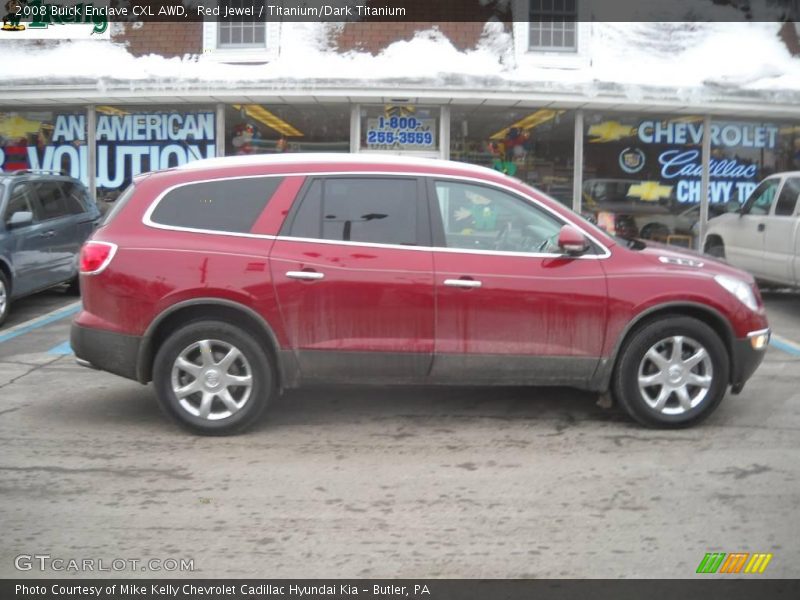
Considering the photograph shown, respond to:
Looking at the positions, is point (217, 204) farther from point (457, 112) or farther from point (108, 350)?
point (457, 112)

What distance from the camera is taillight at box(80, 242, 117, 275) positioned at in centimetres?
611

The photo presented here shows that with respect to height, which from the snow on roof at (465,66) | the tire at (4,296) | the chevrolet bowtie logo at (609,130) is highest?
the snow on roof at (465,66)

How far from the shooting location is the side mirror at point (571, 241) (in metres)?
6.05

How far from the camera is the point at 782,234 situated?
10.9m

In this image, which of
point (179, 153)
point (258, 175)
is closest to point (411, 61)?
point (179, 153)

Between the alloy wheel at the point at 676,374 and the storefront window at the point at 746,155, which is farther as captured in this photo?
the storefront window at the point at 746,155

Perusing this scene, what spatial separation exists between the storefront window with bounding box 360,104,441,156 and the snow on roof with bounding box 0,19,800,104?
2.74 ft

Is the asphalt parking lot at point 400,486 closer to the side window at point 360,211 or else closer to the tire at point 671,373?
the tire at point 671,373

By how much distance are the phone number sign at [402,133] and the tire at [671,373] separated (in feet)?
30.4

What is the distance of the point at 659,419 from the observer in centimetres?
623

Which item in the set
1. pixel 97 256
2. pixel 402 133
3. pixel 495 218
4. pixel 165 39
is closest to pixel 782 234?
pixel 495 218

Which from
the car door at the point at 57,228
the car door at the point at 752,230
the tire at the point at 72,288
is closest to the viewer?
the car door at the point at 57,228

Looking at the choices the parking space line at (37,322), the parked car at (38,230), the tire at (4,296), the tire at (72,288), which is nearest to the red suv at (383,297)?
the parking space line at (37,322)

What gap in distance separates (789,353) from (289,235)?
5.61m
